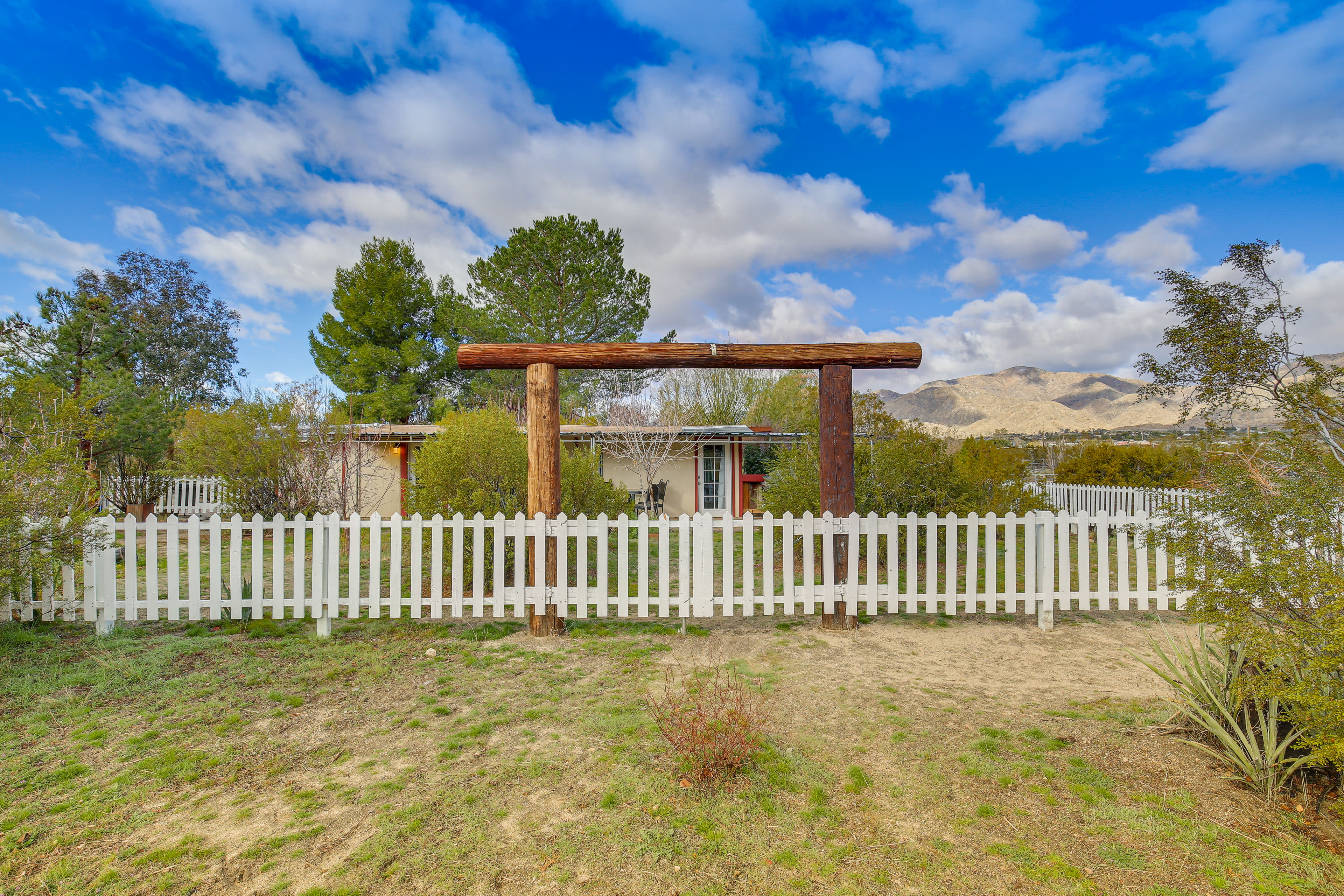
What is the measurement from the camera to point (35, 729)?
126 inches

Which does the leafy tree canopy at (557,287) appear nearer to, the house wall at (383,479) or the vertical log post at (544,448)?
the house wall at (383,479)

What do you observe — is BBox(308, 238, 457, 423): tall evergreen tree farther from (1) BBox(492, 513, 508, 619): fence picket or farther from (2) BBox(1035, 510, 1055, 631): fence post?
(2) BBox(1035, 510, 1055, 631): fence post

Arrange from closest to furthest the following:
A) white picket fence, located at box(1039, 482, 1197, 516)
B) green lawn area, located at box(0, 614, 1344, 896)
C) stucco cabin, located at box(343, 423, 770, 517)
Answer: green lawn area, located at box(0, 614, 1344, 896) → white picket fence, located at box(1039, 482, 1197, 516) → stucco cabin, located at box(343, 423, 770, 517)

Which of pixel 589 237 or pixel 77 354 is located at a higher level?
pixel 589 237

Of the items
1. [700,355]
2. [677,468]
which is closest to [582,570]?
[700,355]

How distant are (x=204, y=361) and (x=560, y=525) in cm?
3277

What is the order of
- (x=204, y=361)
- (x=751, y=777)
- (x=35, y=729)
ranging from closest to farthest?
(x=751, y=777) → (x=35, y=729) → (x=204, y=361)

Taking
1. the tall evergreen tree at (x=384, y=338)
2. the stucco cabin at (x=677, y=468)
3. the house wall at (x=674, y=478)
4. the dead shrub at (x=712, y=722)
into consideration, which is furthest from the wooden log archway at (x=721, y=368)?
the tall evergreen tree at (x=384, y=338)

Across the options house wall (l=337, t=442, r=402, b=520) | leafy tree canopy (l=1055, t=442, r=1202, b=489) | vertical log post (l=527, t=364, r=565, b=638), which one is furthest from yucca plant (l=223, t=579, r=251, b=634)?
leafy tree canopy (l=1055, t=442, r=1202, b=489)

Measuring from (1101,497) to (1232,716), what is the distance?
12.4m

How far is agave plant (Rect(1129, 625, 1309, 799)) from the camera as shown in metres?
2.45

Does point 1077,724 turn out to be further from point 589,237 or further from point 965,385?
point 965,385

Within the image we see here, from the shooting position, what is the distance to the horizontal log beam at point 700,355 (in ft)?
17.0

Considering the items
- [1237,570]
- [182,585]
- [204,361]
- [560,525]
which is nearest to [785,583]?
[560,525]
